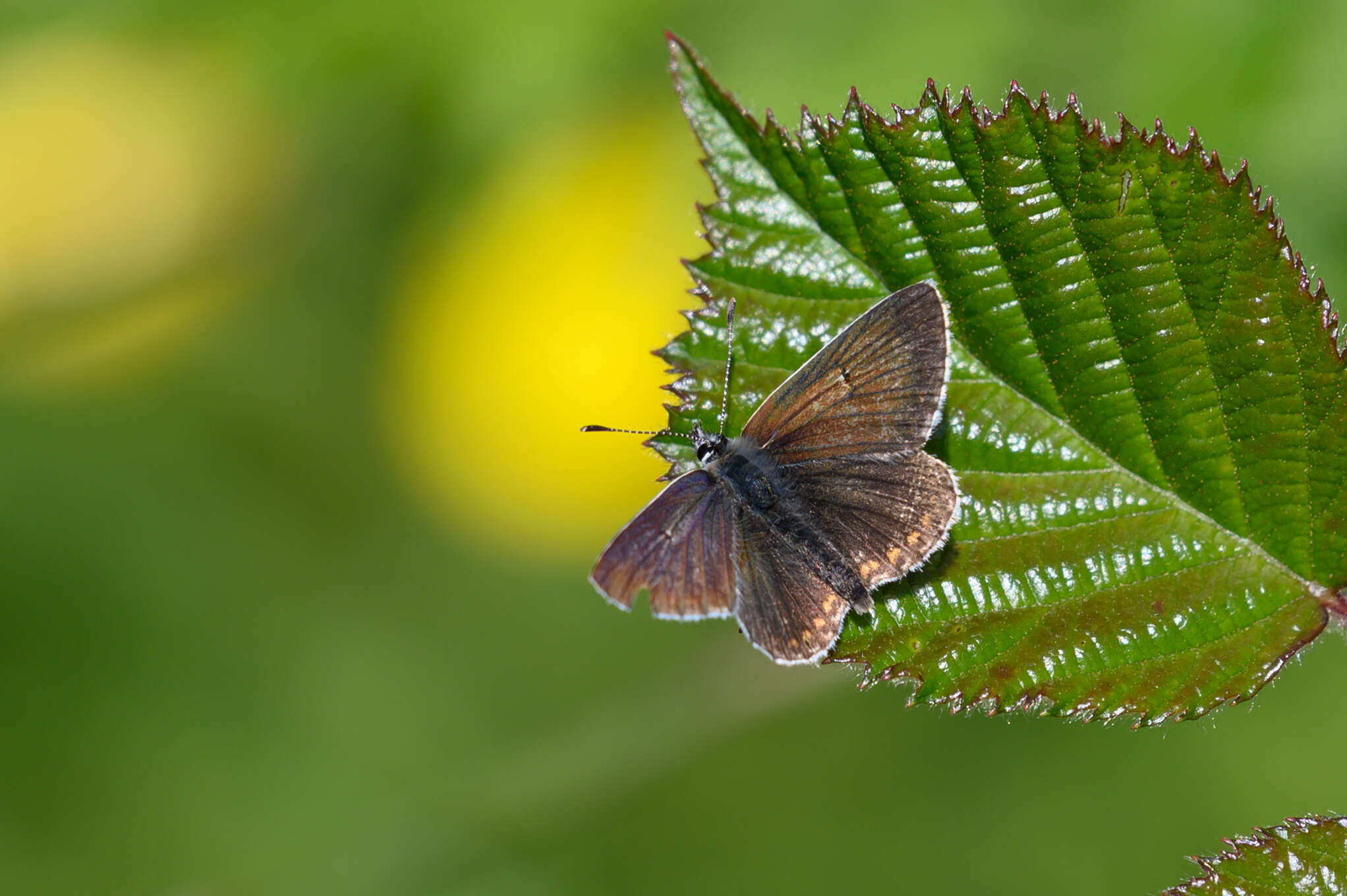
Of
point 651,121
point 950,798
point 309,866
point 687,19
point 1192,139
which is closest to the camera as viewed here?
point 1192,139

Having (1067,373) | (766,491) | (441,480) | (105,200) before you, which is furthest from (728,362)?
(105,200)

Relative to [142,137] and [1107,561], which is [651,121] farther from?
[1107,561]

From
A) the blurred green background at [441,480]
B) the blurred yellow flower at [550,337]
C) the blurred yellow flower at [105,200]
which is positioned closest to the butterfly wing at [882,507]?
the blurred green background at [441,480]

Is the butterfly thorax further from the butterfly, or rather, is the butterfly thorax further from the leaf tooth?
the leaf tooth

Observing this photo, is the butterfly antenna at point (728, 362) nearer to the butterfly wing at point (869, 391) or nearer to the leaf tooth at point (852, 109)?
the butterfly wing at point (869, 391)

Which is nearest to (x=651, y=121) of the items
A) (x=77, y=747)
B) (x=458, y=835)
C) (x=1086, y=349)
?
(x=1086, y=349)
